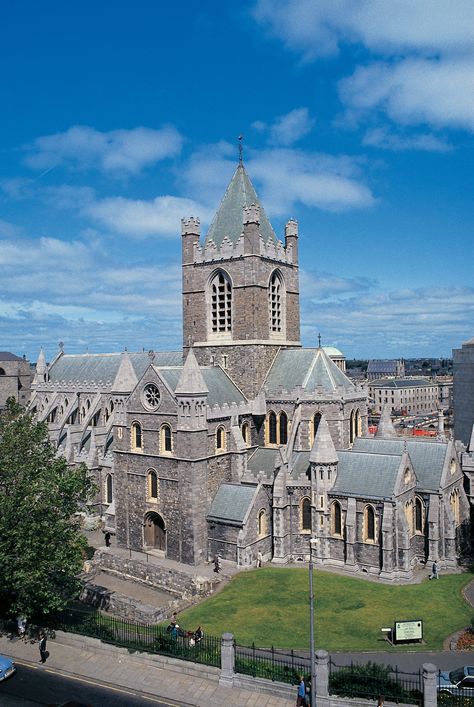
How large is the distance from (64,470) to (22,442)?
9.32 ft

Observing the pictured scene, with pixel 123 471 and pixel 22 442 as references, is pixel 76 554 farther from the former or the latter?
pixel 123 471

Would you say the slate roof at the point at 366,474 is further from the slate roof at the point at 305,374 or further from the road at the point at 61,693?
the road at the point at 61,693

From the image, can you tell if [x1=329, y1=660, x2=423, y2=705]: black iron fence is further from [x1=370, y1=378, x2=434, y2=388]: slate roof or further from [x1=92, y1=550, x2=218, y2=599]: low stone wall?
[x1=370, y1=378, x2=434, y2=388]: slate roof

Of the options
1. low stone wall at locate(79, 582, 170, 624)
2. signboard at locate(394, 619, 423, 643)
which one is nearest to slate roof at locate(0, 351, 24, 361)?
low stone wall at locate(79, 582, 170, 624)

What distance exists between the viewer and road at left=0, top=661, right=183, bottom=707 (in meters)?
22.0

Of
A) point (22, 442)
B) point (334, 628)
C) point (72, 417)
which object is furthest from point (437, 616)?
point (72, 417)

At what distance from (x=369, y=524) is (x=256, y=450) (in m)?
10.4

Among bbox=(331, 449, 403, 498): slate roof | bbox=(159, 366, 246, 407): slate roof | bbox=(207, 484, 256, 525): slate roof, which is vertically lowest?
bbox=(207, 484, 256, 525): slate roof

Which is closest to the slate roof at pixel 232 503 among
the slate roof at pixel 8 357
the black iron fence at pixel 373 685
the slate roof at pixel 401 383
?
the black iron fence at pixel 373 685

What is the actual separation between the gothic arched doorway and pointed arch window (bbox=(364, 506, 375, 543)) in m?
14.1

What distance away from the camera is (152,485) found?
132ft

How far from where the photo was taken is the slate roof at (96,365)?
56.4 m

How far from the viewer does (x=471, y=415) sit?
232ft

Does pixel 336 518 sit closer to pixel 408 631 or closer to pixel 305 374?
pixel 305 374
